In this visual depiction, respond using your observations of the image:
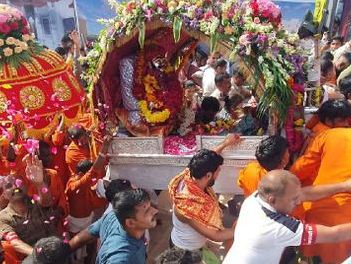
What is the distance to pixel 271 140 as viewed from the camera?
3471 mm

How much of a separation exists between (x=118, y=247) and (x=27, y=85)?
10.5 ft

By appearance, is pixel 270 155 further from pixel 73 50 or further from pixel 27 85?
pixel 73 50

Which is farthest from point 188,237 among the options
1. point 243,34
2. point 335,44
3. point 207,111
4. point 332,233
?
point 335,44

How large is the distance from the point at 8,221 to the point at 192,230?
1.40 meters

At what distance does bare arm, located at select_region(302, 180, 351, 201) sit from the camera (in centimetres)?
331

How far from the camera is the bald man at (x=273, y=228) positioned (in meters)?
2.58

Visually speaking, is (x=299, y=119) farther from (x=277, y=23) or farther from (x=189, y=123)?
(x=189, y=123)

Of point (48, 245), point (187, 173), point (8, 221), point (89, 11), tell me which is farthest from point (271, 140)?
point (89, 11)

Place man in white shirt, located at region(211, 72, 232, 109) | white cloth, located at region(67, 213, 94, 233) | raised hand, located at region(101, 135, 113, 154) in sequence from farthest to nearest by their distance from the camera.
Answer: man in white shirt, located at region(211, 72, 232, 109) < raised hand, located at region(101, 135, 113, 154) < white cloth, located at region(67, 213, 94, 233)

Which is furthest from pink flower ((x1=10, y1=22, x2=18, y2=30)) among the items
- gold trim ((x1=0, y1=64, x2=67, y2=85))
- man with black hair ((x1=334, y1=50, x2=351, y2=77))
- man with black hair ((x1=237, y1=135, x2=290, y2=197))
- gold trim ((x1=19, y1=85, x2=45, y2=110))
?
man with black hair ((x1=334, y1=50, x2=351, y2=77))

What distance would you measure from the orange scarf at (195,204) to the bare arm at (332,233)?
0.88 metres

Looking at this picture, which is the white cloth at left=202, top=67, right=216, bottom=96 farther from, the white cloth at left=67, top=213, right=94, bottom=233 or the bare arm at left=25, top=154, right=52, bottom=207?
the bare arm at left=25, top=154, right=52, bottom=207

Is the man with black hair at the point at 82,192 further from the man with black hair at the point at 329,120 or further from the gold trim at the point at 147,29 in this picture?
the man with black hair at the point at 329,120

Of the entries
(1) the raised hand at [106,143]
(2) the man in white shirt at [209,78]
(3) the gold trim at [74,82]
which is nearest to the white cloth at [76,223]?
(1) the raised hand at [106,143]
